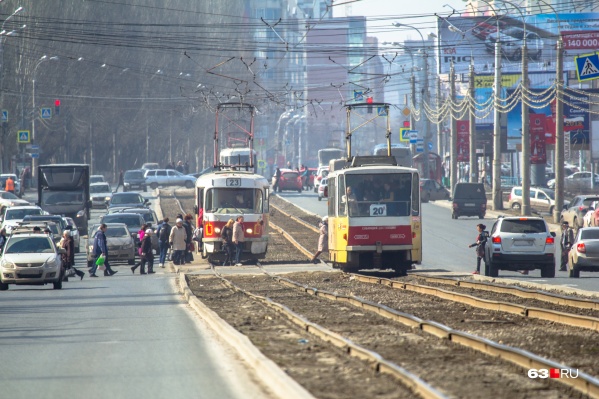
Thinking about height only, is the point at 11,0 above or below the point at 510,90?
above

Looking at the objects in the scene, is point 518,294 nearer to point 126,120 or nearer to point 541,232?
point 541,232

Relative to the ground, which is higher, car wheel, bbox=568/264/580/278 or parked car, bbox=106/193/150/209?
parked car, bbox=106/193/150/209

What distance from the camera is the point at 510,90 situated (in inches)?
3187

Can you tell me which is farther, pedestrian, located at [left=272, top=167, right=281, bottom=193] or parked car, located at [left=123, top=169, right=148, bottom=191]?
pedestrian, located at [left=272, top=167, right=281, bottom=193]

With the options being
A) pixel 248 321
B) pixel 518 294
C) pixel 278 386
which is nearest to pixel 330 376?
pixel 278 386

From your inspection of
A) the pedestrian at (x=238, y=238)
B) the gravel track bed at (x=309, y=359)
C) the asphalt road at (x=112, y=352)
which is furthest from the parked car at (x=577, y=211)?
the gravel track bed at (x=309, y=359)

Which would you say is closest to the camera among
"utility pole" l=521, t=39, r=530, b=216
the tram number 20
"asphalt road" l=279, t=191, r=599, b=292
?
the tram number 20

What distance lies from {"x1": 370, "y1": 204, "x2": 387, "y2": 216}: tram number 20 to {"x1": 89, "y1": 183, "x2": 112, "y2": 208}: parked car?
39920 millimetres

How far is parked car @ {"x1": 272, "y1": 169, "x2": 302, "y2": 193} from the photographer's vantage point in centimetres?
8362

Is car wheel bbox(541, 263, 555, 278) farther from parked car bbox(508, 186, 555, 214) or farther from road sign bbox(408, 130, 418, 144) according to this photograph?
road sign bbox(408, 130, 418, 144)

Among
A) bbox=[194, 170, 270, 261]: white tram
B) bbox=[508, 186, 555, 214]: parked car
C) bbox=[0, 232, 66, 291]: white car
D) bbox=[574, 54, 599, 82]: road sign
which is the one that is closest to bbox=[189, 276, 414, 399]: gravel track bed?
bbox=[0, 232, 66, 291]: white car

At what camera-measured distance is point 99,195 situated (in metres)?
67.2

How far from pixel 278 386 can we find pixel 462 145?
2634 inches

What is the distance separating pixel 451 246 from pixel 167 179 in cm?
4594
